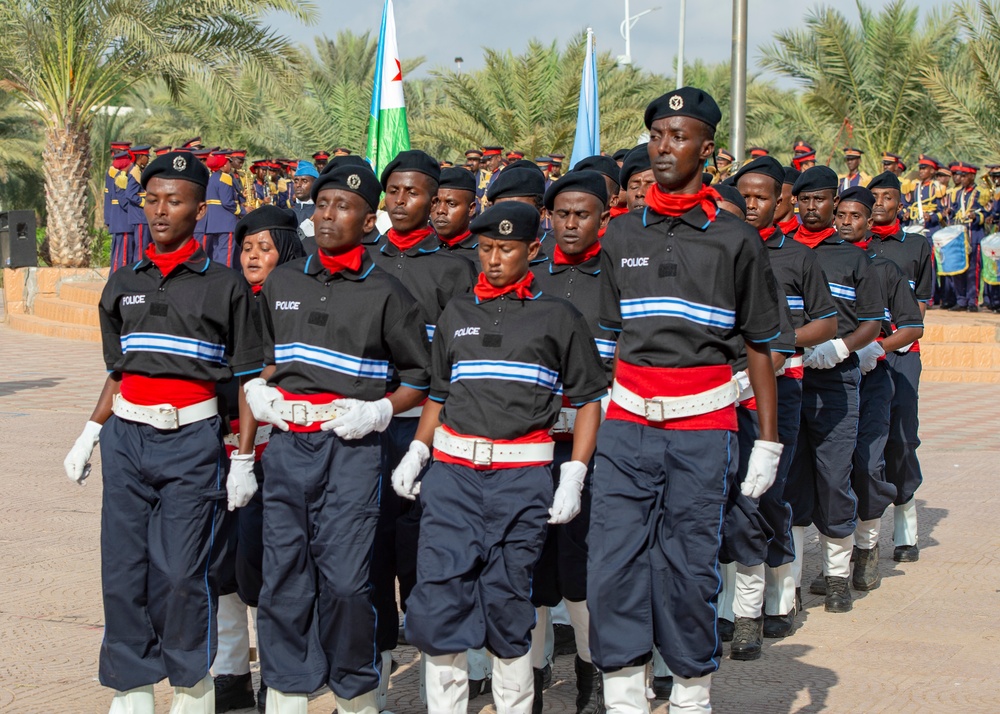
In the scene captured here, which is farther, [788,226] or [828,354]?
[788,226]

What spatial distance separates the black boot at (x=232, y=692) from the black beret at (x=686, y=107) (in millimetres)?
2798

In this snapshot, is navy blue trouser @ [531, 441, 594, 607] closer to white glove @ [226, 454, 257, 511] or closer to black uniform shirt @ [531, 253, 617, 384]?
black uniform shirt @ [531, 253, 617, 384]

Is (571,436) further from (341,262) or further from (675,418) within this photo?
(341,262)

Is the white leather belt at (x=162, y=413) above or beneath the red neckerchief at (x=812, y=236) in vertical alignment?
beneath

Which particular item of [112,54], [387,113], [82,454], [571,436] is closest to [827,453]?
[571,436]

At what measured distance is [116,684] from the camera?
15.7 ft

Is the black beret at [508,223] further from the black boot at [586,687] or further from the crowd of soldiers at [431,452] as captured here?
the black boot at [586,687]

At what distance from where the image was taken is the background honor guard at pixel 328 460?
4.76m

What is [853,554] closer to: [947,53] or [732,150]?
[732,150]

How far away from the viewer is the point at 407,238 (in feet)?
20.3

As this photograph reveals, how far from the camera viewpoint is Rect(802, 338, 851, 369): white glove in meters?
7.12

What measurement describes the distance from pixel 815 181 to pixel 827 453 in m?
1.55

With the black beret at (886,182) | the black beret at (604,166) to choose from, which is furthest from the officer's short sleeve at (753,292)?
the black beret at (886,182)

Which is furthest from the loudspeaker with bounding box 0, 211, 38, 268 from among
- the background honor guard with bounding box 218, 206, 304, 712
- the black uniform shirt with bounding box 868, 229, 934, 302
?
the background honor guard with bounding box 218, 206, 304, 712
